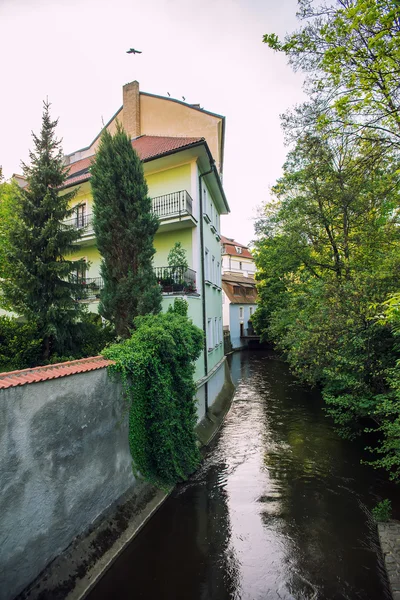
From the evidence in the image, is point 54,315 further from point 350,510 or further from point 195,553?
point 350,510

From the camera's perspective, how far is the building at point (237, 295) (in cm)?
3731

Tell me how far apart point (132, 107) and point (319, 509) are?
2019 cm

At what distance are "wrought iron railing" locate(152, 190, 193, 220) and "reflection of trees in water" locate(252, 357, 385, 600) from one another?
9484 millimetres

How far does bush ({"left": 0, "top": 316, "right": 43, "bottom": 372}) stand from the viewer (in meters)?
9.21

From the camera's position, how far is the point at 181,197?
12.8 metres

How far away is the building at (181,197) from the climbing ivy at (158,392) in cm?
293

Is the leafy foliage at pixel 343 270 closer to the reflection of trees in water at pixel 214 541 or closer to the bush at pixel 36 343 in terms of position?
the reflection of trees in water at pixel 214 541

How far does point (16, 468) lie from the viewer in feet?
15.6

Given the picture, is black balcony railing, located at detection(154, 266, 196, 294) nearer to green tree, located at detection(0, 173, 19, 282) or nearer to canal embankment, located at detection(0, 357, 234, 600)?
canal embankment, located at detection(0, 357, 234, 600)

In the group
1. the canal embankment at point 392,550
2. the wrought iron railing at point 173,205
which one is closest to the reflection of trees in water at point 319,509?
the canal embankment at point 392,550

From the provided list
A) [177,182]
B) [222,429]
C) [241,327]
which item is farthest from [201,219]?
[241,327]

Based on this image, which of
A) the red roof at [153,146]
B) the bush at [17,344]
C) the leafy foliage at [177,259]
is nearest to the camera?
the bush at [17,344]

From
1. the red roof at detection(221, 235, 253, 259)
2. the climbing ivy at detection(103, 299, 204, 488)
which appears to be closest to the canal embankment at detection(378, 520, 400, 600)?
the climbing ivy at detection(103, 299, 204, 488)

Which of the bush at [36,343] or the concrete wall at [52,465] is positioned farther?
the bush at [36,343]
